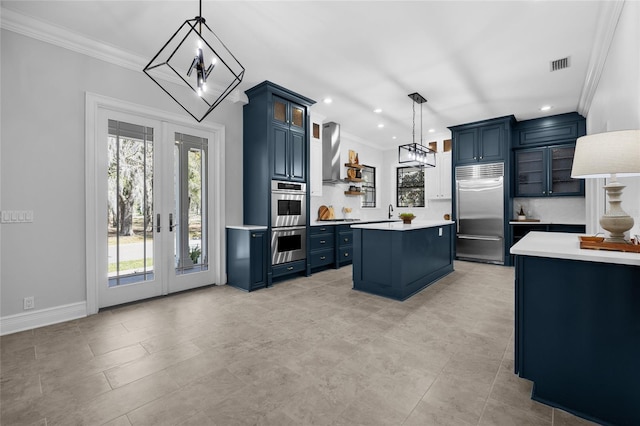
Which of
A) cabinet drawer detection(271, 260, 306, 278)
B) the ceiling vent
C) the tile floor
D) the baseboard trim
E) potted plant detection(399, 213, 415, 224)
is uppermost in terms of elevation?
the ceiling vent

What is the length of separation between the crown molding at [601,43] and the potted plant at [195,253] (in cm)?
519

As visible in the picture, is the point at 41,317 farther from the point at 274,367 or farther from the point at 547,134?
the point at 547,134

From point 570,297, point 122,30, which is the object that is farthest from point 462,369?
point 122,30

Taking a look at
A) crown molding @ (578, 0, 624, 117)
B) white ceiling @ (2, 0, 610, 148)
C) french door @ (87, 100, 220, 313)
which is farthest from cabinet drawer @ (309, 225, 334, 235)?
crown molding @ (578, 0, 624, 117)

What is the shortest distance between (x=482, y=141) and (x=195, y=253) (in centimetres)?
598

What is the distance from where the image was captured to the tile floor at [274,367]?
165 cm

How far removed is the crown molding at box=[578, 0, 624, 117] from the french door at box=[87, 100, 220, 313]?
15.1 feet

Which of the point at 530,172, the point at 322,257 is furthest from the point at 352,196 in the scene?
the point at 530,172

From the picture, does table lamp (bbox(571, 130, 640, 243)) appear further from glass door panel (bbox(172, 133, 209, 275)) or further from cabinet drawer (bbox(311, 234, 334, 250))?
glass door panel (bbox(172, 133, 209, 275))

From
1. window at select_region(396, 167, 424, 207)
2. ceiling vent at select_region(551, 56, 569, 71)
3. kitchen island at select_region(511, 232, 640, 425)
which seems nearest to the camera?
kitchen island at select_region(511, 232, 640, 425)

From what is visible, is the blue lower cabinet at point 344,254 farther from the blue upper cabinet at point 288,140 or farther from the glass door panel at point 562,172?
the glass door panel at point 562,172

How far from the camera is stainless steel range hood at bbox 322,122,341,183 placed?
6.06 metres

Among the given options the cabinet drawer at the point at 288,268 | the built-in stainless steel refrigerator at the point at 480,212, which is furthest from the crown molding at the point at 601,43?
the cabinet drawer at the point at 288,268

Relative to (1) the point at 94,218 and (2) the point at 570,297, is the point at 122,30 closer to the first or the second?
(1) the point at 94,218
